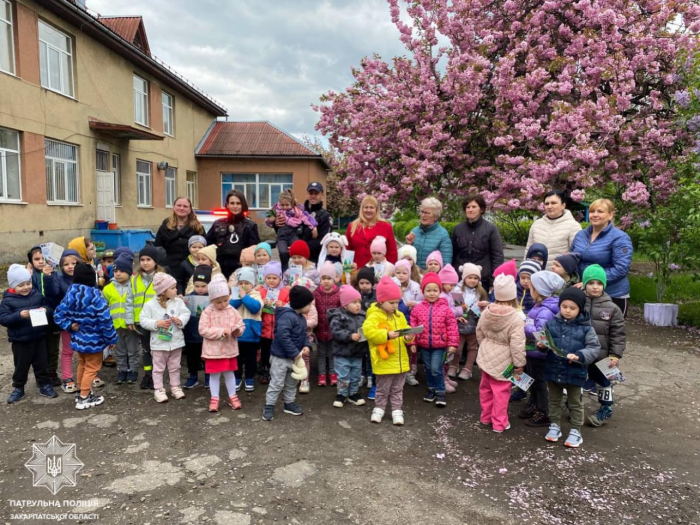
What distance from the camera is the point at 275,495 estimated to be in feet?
9.93

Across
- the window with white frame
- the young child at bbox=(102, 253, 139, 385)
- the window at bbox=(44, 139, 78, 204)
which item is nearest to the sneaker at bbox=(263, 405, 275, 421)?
the young child at bbox=(102, 253, 139, 385)

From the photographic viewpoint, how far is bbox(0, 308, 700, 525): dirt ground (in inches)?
114

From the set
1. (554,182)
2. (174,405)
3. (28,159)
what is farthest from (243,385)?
(28,159)

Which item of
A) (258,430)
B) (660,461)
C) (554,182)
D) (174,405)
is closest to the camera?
(660,461)

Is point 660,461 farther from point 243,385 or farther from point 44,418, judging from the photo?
point 44,418

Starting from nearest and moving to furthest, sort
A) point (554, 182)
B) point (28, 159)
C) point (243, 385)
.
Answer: point (243, 385) < point (554, 182) < point (28, 159)

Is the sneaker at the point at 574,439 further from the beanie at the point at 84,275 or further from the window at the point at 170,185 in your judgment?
the window at the point at 170,185

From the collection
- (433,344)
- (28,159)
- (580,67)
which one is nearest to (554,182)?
(580,67)

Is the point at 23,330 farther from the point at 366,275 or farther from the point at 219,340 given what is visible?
the point at 366,275

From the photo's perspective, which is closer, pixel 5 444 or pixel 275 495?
pixel 275 495

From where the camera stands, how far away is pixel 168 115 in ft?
71.7

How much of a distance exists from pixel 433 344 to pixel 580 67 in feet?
24.7

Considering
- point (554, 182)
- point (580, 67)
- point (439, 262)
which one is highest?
point (580, 67)

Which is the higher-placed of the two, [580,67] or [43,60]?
[43,60]
